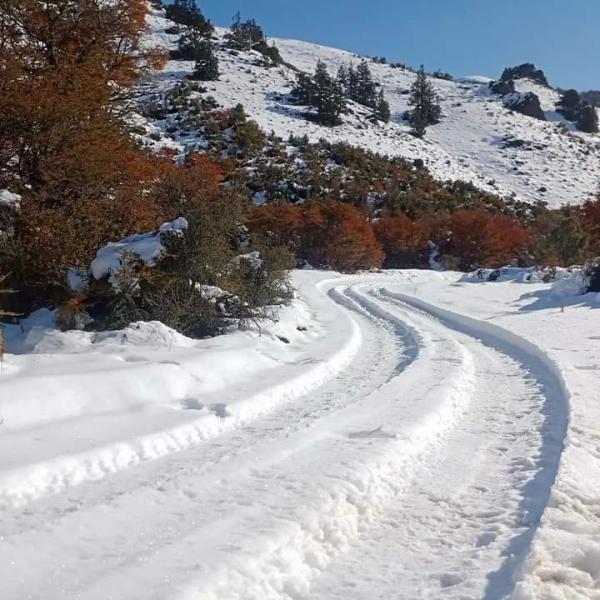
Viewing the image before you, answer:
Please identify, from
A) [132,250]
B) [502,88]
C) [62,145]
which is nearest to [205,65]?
[62,145]

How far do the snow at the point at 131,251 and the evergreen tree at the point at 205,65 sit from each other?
72.1 meters

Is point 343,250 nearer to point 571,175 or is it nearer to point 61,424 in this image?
point 61,424

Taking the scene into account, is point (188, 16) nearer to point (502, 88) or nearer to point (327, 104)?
point (327, 104)

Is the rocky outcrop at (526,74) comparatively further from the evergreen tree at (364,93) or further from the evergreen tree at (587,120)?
the evergreen tree at (364,93)

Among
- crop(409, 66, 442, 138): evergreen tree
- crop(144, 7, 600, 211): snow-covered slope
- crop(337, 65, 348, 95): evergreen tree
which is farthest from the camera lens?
crop(337, 65, 348, 95): evergreen tree

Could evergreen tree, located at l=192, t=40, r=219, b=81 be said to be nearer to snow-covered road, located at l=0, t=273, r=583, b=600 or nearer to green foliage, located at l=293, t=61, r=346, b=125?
green foliage, located at l=293, t=61, r=346, b=125

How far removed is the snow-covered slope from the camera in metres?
75.1

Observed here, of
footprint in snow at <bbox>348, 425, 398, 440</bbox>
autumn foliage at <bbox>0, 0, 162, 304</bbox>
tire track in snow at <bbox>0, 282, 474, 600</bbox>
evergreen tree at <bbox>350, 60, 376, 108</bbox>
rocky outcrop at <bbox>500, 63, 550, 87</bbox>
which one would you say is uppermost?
rocky outcrop at <bbox>500, 63, 550, 87</bbox>

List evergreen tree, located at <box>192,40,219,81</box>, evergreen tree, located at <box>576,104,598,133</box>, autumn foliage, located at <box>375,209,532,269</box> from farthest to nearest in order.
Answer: evergreen tree, located at <box>576,104,598,133</box> → evergreen tree, located at <box>192,40,219,81</box> → autumn foliage, located at <box>375,209,532,269</box>

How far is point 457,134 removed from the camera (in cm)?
9931

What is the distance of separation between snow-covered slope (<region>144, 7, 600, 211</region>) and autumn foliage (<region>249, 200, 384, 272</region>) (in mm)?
22642

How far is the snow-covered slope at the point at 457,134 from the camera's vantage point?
7506cm

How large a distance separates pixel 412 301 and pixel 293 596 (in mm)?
17336

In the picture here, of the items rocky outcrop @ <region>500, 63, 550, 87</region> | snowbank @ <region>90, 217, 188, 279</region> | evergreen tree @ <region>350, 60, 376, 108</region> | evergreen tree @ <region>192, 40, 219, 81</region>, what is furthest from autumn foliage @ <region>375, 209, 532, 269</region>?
rocky outcrop @ <region>500, 63, 550, 87</region>
